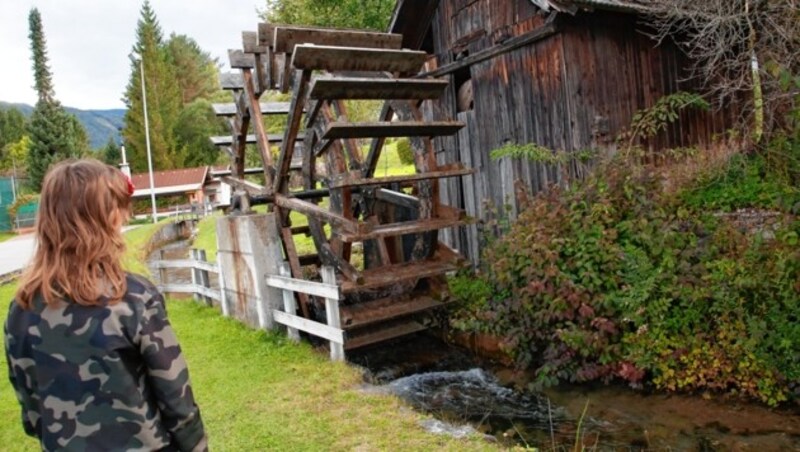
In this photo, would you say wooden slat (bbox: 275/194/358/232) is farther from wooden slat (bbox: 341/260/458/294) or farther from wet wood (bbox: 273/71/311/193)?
wooden slat (bbox: 341/260/458/294)

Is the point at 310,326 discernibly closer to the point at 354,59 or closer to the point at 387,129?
the point at 387,129

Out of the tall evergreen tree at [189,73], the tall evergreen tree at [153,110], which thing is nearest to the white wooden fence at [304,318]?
the tall evergreen tree at [153,110]

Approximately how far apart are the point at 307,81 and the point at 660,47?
4597 mm

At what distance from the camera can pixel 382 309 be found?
669cm

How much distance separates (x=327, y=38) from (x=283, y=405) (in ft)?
13.2

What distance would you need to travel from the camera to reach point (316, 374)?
18.4ft

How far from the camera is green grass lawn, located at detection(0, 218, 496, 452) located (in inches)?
161

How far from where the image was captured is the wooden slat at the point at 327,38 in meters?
6.60

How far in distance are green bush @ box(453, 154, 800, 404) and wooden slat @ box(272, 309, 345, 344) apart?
1.30m

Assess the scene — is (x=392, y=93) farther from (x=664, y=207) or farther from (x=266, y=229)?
(x=664, y=207)

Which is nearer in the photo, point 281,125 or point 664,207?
point 664,207

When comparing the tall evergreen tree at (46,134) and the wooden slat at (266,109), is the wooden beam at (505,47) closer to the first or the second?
the wooden slat at (266,109)

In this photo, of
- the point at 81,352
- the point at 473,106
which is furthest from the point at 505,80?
the point at 81,352

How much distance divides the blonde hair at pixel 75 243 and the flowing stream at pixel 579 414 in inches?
110
